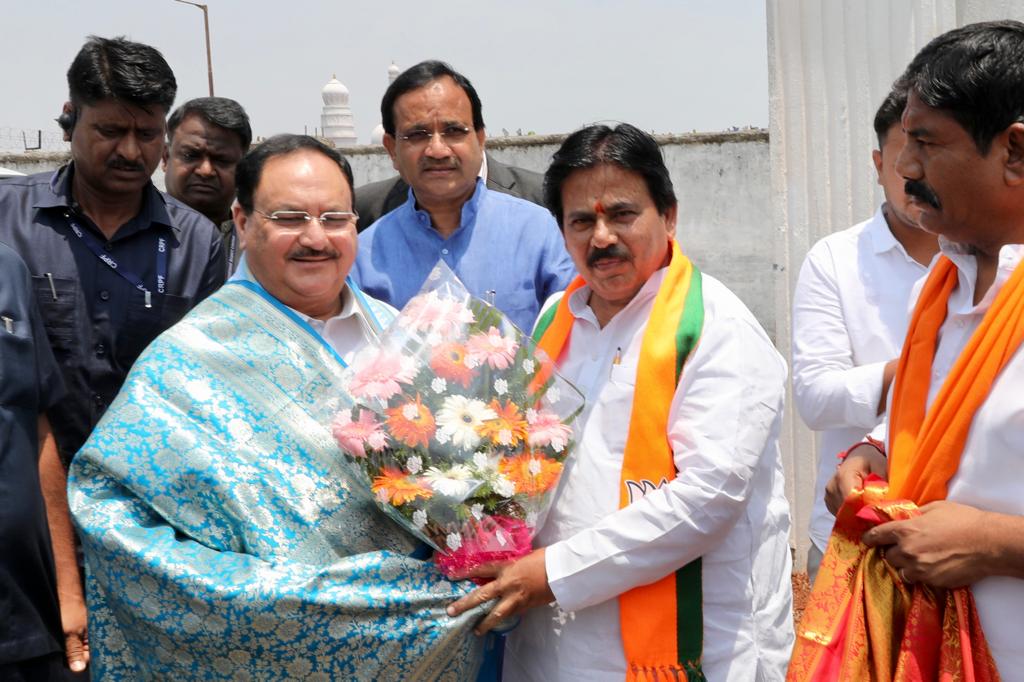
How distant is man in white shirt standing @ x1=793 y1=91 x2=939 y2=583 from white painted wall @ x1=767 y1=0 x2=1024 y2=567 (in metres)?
1.94

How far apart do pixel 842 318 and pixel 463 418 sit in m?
1.55

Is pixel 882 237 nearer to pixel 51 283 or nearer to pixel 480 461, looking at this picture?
pixel 480 461

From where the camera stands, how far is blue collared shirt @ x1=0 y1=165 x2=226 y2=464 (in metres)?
3.83

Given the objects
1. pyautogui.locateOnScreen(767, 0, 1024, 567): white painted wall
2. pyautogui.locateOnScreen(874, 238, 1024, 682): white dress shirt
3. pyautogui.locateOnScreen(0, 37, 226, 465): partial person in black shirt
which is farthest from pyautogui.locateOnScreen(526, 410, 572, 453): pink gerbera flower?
pyautogui.locateOnScreen(767, 0, 1024, 567): white painted wall

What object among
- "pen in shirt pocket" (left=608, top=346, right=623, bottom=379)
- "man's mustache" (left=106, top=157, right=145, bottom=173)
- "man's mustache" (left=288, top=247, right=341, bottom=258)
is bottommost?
"pen in shirt pocket" (left=608, top=346, right=623, bottom=379)

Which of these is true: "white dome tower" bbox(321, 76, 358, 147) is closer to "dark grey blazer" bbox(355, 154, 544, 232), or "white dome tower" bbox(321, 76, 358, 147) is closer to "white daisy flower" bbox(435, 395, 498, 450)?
"dark grey blazer" bbox(355, 154, 544, 232)

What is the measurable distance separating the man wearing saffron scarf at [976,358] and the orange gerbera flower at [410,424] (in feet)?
3.30

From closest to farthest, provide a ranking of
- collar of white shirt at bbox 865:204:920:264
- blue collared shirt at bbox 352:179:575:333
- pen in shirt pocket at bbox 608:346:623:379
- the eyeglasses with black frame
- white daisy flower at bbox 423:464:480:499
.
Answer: white daisy flower at bbox 423:464:480:499
pen in shirt pocket at bbox 608:346:623:379
collar of white shirt at bbox 865:204:920:264
blue collared shirt at bbox 352:179:575:333
the eyeglasses with black frame

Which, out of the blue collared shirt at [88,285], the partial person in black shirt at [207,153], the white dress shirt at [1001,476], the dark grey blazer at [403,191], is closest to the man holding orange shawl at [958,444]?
the white dress shirt at [1001,476]

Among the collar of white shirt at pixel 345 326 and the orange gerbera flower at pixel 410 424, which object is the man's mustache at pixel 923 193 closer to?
the orange gerbera flower at pixel 410 424

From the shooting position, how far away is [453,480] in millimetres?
2619

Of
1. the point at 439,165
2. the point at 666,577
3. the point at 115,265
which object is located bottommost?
the point at 666,577

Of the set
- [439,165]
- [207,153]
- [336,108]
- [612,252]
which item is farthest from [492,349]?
[336,108]

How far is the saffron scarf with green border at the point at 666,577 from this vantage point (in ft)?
9.14
